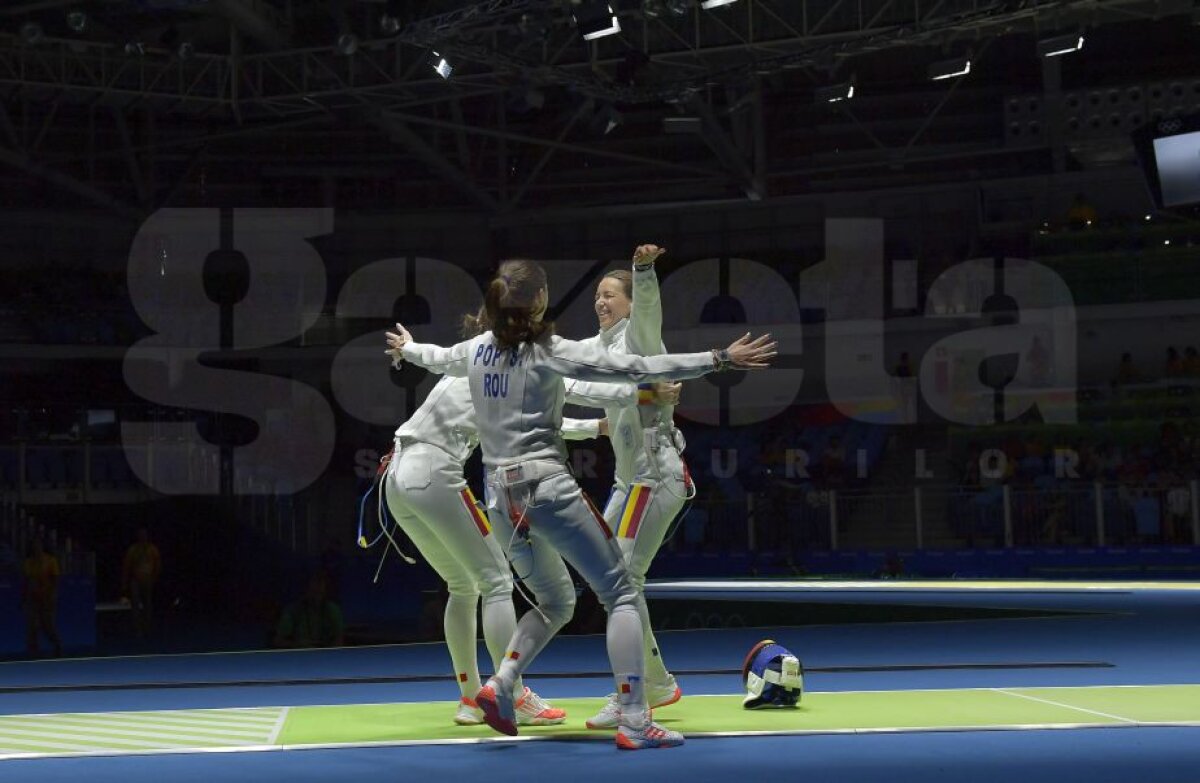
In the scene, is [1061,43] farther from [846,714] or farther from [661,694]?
[661,694]

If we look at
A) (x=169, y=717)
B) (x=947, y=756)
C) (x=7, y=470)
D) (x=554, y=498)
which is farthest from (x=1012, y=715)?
(x=7, y=470)

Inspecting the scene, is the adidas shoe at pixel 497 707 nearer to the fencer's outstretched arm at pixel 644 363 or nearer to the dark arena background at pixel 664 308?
the fencer's outstretched arm at pixel 644 363

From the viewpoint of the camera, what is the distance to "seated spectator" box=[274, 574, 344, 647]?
11484 millimetres

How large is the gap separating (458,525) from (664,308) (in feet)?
62.5

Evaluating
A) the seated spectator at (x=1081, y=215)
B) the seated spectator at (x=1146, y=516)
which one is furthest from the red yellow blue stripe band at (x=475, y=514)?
the seated spectator at (x=1081, y=215)

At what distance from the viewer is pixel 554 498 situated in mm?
5473

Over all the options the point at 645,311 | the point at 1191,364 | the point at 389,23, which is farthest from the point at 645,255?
the point at 1191,364

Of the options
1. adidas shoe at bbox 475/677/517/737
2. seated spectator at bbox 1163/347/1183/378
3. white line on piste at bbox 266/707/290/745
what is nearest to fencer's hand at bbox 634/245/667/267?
adidas shoe at bbox 475/677/517/737

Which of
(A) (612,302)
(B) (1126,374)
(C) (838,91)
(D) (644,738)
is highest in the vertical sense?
(C) (838,91)

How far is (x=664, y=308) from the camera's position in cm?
2503

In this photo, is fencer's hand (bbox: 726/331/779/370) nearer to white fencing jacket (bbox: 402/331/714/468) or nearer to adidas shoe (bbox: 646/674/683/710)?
white fencing jacket (bbox: 402/331/714/468)

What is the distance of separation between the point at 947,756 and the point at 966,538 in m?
14.5

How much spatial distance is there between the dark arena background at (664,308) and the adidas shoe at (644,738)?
1859 millimetres

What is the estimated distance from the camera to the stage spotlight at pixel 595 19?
16125mm
